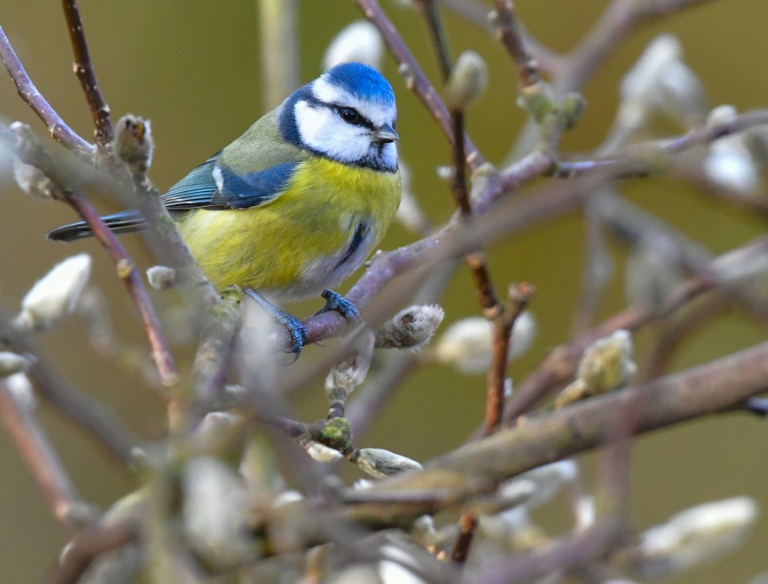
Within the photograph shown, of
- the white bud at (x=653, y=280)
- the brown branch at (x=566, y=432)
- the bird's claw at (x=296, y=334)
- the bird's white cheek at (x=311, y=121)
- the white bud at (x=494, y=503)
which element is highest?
the bird's white cheek at (x=311, y=121)

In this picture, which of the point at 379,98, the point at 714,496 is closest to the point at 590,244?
the point at 379,98

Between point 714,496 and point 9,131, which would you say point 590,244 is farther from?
point 714,496

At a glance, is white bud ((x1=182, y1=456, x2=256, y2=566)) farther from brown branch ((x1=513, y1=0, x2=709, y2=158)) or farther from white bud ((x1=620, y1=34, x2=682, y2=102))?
white bud ((x1=620, y1=34, x2=682, y2=102))

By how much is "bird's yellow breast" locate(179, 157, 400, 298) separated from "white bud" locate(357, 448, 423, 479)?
0.79m

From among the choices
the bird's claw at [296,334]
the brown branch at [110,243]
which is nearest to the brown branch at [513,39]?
the bird's claw at [296,334]

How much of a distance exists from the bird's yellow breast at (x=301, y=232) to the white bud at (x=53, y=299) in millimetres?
557

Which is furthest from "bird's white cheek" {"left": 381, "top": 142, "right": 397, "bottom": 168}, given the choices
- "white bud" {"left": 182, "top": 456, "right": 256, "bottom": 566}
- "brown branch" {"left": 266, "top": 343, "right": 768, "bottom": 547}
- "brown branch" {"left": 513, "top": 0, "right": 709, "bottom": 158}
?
"white bud" {"left": 182, "top": 456, "right": 256, "bottom": 566}

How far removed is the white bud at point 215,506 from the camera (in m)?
0.53

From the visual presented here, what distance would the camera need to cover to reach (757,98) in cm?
273

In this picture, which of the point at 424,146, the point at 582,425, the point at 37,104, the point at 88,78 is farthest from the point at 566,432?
the point at 424,146

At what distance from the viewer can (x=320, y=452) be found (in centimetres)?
82

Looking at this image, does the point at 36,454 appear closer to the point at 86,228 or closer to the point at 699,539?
the point at 86,228

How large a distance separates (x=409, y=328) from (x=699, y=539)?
1.18ft

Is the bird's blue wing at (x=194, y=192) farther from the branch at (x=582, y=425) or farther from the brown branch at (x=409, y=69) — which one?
the branch at (x=582, y=425)
